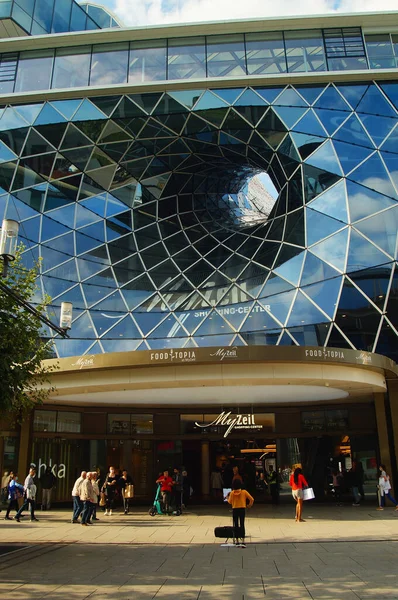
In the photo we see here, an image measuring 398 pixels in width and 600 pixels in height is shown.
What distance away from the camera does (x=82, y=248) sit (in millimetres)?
28875

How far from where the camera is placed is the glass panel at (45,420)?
23.1 m

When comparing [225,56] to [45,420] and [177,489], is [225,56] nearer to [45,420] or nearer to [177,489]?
[45,420]

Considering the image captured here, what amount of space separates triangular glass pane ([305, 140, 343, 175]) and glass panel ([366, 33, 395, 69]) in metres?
5.95

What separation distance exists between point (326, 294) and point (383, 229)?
14.1 ft

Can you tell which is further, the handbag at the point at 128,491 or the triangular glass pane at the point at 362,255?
the triangular glass pane at the point at 362,255

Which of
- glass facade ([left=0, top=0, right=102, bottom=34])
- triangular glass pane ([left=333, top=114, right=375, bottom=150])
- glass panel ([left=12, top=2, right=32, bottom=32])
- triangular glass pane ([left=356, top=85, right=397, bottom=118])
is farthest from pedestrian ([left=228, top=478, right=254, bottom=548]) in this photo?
glass panel ([left=12, top=2, right=32, bottom=32])

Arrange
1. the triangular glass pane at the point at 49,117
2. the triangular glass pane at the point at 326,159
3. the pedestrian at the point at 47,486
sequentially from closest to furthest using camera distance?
the pedestrian at the point at 47,486 → the triangular glass pane at the point at 326,159 → the triangular glass pane at the point at 49,117

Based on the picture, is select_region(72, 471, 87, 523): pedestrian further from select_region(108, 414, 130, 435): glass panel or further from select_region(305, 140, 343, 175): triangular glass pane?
select_region(305, 140, 343, 175): triangular glass pane

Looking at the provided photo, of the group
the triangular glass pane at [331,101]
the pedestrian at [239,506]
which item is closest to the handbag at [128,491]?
the pedestrian at [239,506]

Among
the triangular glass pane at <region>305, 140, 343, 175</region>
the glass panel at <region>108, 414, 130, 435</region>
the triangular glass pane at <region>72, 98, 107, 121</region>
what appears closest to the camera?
the glass panel at <region>108, 414, 130, 435</region>

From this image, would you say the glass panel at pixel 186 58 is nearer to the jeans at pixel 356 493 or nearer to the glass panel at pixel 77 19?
the glass panel at pixel 77 19

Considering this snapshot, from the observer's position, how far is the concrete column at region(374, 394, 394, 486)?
21.3 meters

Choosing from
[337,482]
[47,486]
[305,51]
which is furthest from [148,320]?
[305,51]

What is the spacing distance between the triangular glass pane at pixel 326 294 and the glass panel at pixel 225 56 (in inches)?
512
